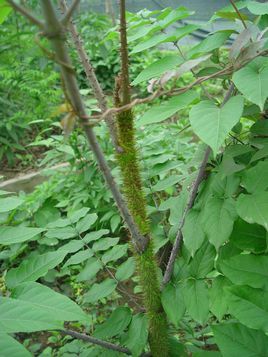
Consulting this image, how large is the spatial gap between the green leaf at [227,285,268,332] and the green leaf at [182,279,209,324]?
0.33 ft

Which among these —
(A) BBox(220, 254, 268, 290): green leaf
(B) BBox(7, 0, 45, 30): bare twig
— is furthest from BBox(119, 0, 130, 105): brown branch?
(A) BBox(220, 254, 268, 290): green leaf

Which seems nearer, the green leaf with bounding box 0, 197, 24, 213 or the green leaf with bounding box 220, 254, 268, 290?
the green leaf with bounding box 220, 254, 268, 290

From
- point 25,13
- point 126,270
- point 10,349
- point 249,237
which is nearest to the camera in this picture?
point 25,13

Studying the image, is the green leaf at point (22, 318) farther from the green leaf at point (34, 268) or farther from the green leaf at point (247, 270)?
the green leaf at point (247, 270)

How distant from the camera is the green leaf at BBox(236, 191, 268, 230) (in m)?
0.71

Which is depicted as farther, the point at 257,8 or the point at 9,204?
the point at 9,204

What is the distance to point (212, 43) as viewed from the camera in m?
0.84

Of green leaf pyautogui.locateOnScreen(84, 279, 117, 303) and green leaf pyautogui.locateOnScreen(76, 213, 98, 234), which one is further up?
green leaf pyautogui.locateOnScreen(76, 213, 98, 234)

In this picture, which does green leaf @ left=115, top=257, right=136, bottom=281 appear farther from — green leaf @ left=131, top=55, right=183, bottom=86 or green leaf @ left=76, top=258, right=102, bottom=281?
green leaf @ left=131, top=55, right=183, bottom=86

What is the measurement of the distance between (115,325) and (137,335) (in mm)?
67

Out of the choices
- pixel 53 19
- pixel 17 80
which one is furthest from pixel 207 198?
pixel 17 80

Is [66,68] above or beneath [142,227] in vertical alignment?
above

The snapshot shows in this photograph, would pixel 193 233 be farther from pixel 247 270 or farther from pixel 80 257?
pixel 80 257

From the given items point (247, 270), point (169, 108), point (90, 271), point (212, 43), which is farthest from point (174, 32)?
point (90, 271)
